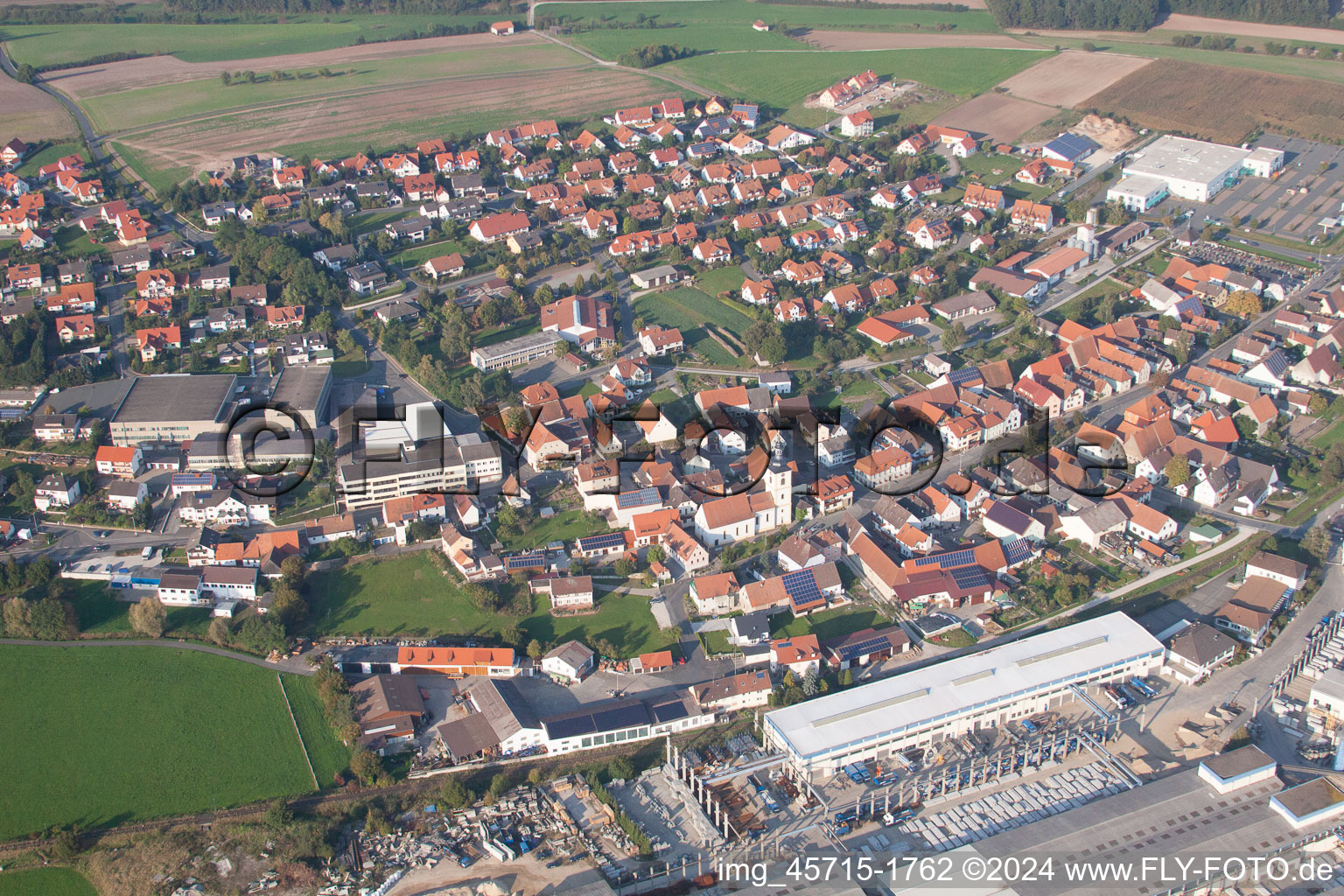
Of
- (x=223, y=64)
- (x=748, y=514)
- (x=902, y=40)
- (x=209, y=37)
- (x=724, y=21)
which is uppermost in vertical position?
(x=724, y=21)

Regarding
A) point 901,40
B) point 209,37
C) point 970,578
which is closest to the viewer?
point 970,578

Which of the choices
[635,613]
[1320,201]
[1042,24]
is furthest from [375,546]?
[1042,24]

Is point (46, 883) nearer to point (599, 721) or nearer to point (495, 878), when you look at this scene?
point (495, 878)

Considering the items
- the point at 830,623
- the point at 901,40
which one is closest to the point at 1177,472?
the point at 830,623

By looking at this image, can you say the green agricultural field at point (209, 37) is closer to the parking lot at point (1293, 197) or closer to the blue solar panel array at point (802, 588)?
the parking lot at point (1293, 197)

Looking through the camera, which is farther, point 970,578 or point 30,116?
point 30,116

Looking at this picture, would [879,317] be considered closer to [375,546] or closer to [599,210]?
[599,210]

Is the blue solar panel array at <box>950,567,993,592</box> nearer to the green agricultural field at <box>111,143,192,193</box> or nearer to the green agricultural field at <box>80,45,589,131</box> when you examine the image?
the green agricultural field at <box>111,143,192,193</box>
